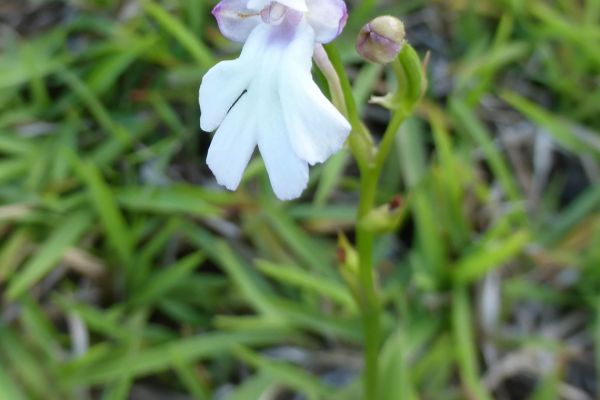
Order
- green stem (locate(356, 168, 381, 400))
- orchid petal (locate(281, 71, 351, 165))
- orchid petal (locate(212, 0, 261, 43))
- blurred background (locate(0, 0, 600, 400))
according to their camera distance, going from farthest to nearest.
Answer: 1. blurred background (locate(0, 0, 600, 400))
2. green stem (locate(356, 168, 381, 400))
3. orchid petal (locate(212, 0, 261, 43))
4. orchid petal (locate(281, 71, 351, 165))

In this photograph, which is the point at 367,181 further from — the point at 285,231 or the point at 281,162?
the point at 285,231

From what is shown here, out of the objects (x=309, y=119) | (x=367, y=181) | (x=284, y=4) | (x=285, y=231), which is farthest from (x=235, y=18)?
(x=285, y=231)

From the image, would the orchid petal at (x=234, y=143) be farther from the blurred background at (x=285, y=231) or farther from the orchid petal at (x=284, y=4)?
the blurred background at (x=285, y=231)

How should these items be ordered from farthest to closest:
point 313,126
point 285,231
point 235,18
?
point 285,231
point 235,18
point 313,126

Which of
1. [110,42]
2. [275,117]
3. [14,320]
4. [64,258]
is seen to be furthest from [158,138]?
[275,117]

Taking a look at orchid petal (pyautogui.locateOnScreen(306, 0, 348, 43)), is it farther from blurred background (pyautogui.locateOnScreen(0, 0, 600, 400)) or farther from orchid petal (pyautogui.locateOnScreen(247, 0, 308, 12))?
blurred background (pyautogui.locateOnScreen(0, 0, 600, 400))

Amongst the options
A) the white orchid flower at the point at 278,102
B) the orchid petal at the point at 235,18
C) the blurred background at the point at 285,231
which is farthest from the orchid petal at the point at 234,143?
the blurred background at the point at 285,231

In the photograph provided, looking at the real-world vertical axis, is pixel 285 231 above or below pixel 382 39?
below

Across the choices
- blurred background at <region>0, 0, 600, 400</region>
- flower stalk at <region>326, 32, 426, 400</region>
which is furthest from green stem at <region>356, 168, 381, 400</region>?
blurred background at <region>0, 0, 600, 400</region>
